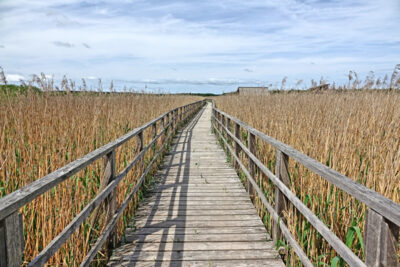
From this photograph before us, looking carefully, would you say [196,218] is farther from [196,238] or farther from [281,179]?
[281,179]

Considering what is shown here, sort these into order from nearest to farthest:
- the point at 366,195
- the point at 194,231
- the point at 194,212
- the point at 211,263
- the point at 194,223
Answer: the point at 366,195, the point at 211,263, the point at 194,231, the point at 194,223, the point at 194,212

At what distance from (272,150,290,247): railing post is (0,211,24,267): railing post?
7.33 ft

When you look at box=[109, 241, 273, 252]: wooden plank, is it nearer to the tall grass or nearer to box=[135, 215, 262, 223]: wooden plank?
the tall grass

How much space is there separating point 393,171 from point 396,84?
6757 millimetres

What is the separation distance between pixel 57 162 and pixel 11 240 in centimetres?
218

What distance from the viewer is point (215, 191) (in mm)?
4930

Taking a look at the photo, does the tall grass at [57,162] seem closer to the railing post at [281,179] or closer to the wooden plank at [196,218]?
the wooden plank at [196,218]

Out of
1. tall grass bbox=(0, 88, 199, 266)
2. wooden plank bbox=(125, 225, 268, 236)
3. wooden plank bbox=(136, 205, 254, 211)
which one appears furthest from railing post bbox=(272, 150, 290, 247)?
tall grass bbox=(0, 88, 199, 266)

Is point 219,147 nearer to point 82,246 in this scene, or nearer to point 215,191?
point 215,191

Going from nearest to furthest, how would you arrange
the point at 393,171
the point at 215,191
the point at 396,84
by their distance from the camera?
the point at 393,171
the point at 215,191
the point at 396,84

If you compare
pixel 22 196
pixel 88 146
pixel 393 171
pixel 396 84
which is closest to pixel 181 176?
pixel 88 146

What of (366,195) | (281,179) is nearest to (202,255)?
(281,179)

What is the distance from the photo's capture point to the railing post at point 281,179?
2836 mm

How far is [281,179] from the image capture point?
2.86 m
